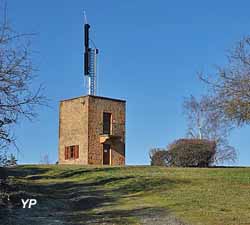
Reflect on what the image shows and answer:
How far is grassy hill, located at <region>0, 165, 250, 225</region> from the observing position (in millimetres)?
12453

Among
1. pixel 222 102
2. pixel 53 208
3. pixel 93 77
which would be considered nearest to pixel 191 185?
pixel 222 102

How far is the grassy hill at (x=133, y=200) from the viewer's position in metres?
12.5

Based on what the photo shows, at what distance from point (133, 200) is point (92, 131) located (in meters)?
28.3

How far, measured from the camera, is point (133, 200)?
1603 cm

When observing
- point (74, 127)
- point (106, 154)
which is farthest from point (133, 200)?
point (106, 154)

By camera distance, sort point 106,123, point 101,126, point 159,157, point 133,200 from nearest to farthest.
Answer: point 133,200, point 159,157, point 101,126, point 106,123

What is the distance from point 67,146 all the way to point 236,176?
23.6m

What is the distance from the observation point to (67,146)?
151 ft

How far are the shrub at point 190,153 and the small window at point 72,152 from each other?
8.04m

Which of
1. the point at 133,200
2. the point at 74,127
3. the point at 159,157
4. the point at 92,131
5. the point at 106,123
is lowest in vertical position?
the point at 133,200

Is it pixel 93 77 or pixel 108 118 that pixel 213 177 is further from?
pixel 93 77

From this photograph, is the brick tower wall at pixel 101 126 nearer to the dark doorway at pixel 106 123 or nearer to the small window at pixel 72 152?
the dark doorway at pixel 106 123

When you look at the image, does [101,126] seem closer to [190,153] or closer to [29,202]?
[190,153]

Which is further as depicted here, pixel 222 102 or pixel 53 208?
pixel 222 102
